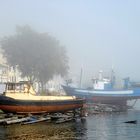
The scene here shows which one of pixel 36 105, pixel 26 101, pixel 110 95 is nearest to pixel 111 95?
pixel 110 95

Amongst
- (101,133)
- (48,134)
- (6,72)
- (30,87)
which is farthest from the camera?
(6,72)

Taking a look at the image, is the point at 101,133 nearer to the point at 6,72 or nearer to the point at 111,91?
the point at 111,91

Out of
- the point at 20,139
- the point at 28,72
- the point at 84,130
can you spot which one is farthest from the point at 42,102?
the point at 28,72

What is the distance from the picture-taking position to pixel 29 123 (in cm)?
3828

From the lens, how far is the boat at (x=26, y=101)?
4369 centimetres

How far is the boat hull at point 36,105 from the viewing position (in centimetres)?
4359

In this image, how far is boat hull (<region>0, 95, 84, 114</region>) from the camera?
1716 inches

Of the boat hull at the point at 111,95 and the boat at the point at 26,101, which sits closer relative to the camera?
the boat at the point at 26,101

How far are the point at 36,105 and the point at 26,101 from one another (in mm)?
1588

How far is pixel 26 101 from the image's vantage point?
146 feet

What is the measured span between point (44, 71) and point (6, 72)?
21119 millimetres

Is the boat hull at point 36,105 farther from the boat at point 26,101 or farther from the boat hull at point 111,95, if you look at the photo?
the boat hull at point 111,95

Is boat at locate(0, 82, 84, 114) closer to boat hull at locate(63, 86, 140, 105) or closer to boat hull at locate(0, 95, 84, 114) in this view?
boat hull at locate(0, 95, 84, 114)

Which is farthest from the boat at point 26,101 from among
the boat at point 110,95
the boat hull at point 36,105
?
the boat at point 110,95
